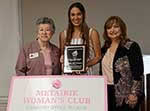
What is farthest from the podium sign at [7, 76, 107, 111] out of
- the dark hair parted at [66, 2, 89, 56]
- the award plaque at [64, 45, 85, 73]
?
the dark hair parted at [66, 2, 89, 56]

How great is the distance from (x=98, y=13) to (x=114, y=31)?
154mm

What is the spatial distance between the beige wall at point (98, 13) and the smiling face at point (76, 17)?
42 mm

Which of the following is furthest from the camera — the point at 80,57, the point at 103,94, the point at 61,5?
the point at 61,5

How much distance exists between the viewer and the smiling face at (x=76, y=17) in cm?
139

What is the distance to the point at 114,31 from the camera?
4.42 feet

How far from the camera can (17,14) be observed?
1485 millimetres

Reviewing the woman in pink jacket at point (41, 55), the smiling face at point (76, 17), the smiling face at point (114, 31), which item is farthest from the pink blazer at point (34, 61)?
the smiling face at point (114, 31)

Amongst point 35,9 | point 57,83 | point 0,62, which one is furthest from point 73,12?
point 0,62

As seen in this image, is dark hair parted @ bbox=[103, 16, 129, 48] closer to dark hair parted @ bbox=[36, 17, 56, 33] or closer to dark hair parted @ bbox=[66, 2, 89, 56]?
dark hair parted @ bbox=[66, 2, 89, 56]

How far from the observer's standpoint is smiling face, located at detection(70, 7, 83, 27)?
1.39 meters

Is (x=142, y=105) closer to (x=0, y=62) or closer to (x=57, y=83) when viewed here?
(x=57, y=83)

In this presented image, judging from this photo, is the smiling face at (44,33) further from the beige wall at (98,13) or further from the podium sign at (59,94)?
the podium sign at (59,94)

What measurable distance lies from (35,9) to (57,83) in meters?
0.45

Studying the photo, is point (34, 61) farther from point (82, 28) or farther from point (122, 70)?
point (122, 70)
